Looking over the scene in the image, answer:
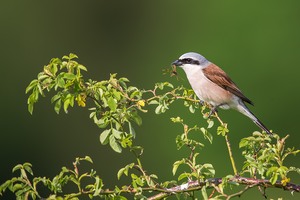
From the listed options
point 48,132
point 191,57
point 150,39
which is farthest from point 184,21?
point 191,57

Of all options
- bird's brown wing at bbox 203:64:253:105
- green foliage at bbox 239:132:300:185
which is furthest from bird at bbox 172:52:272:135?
green foliage at bbox 239:132:300:185

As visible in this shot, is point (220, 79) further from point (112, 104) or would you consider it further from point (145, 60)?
point (145, 60)

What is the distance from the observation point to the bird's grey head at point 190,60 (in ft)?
20.2

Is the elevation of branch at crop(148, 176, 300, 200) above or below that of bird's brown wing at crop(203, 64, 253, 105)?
below

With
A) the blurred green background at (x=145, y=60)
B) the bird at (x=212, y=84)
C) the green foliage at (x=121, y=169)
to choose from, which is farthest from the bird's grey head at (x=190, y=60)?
the blurred green background at (x=145, y=60)

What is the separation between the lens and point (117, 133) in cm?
314

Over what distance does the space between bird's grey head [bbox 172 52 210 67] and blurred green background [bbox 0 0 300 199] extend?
5.39 meters

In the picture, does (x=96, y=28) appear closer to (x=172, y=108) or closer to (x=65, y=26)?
(x=65, y=26)

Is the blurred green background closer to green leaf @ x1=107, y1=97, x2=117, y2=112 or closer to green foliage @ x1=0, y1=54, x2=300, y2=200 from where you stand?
green foliage @ x1=0, y1=54, x2=300, y2=200

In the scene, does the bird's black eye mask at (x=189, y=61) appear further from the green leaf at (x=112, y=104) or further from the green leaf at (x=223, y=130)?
the green leaf at (x=112, y=104)

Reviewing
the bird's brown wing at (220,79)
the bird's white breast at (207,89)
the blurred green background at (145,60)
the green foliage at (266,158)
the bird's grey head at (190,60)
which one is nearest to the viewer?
the green foliage at (266,158)

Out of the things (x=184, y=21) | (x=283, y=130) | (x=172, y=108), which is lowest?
(x=283, y=130)

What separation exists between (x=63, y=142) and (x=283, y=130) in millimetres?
5649

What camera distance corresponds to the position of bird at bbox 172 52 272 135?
611cm
